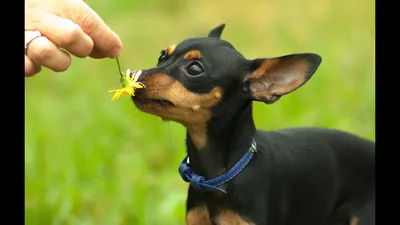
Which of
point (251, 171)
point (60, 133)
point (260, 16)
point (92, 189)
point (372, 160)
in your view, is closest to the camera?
point (251, 171)

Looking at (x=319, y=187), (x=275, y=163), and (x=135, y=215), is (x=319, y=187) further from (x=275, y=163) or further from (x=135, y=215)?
(x=135, y=215)

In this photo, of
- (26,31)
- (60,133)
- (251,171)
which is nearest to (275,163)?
(251,171)

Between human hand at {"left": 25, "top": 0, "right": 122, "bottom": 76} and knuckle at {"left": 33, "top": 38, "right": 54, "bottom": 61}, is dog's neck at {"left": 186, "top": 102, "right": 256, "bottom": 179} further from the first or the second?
knuckle at {"left": 33, "top": 38, "right": 54, "bottom": 61}

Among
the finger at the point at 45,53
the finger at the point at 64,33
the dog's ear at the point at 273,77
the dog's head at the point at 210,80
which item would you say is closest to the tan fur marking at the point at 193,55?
the dog's head at the point at 210,80

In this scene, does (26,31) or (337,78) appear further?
(337,78)

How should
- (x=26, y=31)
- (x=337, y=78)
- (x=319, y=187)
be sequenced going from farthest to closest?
(x=337, y=78), (x=319, y=187), (x=26, y=31)

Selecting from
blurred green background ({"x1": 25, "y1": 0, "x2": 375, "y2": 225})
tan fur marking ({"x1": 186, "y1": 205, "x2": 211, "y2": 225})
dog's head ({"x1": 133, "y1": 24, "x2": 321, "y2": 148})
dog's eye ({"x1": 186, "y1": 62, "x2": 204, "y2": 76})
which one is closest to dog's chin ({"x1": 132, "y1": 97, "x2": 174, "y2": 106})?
dog's head ({"x1": 133, "y1": 24, "x2": 321, "y2": 148})

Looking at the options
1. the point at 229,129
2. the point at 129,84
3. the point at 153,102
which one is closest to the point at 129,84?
the point at 129,84
